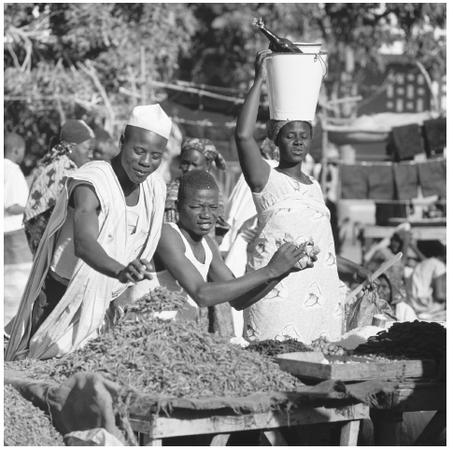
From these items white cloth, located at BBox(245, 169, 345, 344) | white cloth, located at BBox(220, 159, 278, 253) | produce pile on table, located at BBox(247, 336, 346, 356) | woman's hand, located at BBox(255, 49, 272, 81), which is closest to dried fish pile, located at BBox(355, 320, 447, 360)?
produce pile on table, located at BBox(247, 336, 346, 356)

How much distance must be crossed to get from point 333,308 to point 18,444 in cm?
195

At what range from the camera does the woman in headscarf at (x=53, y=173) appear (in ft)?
23.0

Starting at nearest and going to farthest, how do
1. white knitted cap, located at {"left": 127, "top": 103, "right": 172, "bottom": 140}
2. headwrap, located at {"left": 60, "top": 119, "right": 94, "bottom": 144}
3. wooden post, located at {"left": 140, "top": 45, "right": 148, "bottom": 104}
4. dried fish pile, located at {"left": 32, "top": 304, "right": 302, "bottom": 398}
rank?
dried fish pile, located at {"left": 32, "top": 304, "right": 302, "bottom": 398} → white knitted cap, located at {"left": 127, "top": 103, "right": 172, "bottom": 140} → headwrap, located at {"left": 60, "top": 119, "right": 94, "bottom": 144} → wooden post, located at {"left": 140, "top": 45, "right": 148, "bottom": 104}

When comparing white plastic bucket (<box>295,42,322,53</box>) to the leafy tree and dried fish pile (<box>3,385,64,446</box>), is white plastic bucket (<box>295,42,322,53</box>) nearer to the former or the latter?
dried fish pile (<box>3,385,64,446</box>)

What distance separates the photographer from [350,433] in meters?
4.40

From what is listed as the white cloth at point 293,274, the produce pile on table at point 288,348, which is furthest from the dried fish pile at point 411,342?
the white cloth at point 293,274

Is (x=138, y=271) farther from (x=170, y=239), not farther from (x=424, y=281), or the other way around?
(x=424, y=281)

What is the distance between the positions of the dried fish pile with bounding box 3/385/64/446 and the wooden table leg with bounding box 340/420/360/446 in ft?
3.61

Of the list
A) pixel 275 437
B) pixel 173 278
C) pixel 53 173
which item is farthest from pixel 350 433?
pixel 53 173

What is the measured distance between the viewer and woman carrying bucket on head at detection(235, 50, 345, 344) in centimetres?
546

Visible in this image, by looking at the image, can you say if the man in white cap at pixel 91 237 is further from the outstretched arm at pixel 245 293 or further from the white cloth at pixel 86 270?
the outstretched arm at pixel 245 293

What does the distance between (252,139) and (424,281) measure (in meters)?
7.45

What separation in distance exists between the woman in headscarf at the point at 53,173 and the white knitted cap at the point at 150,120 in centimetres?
201
